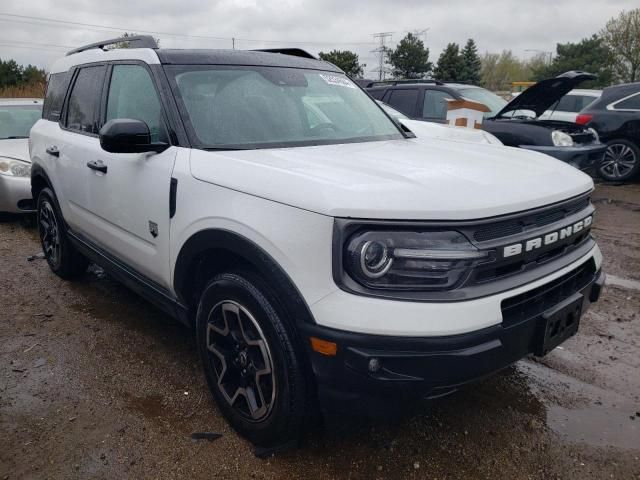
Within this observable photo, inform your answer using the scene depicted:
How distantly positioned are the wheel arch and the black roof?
1.14 metres

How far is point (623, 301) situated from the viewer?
428cm

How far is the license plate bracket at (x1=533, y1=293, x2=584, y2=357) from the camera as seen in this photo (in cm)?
214

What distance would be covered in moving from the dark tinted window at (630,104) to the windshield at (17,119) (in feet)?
31.7

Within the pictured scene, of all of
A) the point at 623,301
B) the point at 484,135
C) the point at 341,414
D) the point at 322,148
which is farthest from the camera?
the point at 484,135

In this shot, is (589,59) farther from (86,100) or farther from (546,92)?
(86,100)

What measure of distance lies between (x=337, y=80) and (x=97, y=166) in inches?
65.9

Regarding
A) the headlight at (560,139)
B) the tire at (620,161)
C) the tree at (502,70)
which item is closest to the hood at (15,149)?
the headlight at (560,139)

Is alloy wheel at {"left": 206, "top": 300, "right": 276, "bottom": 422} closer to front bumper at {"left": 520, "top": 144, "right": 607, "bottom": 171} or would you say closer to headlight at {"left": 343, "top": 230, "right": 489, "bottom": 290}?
headlight at {"left": 343, "top": 230, "right": 489, "bottom": 290}

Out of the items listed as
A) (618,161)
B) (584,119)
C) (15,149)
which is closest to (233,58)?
(15,149)

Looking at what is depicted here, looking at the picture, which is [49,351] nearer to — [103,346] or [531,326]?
[103,346]

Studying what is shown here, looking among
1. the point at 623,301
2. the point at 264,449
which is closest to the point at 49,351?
the point at 264,449

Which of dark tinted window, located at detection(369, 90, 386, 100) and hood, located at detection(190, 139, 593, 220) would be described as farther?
dark tinted window, located at detection(369, 90, 386, 100)

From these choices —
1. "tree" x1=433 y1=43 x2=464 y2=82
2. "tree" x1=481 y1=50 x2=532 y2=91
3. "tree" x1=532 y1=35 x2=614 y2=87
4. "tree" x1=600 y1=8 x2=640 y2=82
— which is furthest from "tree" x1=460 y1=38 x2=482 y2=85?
"tree" x1=481 y1=50 x2=532 y2=91

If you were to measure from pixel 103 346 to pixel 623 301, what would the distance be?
13.1ft
